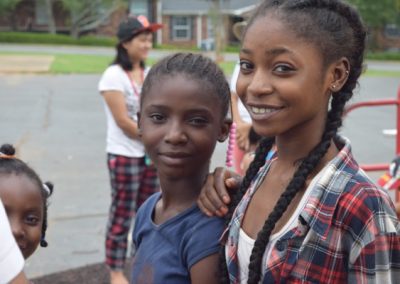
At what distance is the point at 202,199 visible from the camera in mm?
1896

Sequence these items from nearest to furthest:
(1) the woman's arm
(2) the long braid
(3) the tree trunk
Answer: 1. (2) the long braid
2. (1) the woman's arm
3. (3) the tree trunk

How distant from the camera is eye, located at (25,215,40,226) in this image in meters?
2.23

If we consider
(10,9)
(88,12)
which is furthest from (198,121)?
(10,9)

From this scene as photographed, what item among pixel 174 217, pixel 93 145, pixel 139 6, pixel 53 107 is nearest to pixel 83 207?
pixel 93 145

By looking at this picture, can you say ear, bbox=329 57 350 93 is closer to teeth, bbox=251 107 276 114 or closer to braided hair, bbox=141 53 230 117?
teeth, bbox=251 107 276 114

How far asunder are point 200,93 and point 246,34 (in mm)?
304

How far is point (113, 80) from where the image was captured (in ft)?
13.8

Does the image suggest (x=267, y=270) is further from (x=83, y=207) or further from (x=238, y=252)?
(x=83, y=207)

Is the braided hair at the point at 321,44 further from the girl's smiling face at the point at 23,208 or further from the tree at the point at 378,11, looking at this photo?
the tree at the point at 378,11

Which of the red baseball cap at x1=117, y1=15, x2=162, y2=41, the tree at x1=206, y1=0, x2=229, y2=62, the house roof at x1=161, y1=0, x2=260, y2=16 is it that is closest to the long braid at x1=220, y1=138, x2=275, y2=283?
the red baseball cap at x1=117, y1=15, x2=162, y2=41

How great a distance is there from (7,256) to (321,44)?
0.90 m

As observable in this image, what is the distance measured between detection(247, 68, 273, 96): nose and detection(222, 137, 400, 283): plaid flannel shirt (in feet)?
0.83

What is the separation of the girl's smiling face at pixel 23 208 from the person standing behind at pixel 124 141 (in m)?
1.93

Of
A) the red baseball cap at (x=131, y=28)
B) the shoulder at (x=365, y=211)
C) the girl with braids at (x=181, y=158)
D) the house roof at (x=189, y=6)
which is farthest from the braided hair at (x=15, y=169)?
the house roof at (x=189, y=6)
